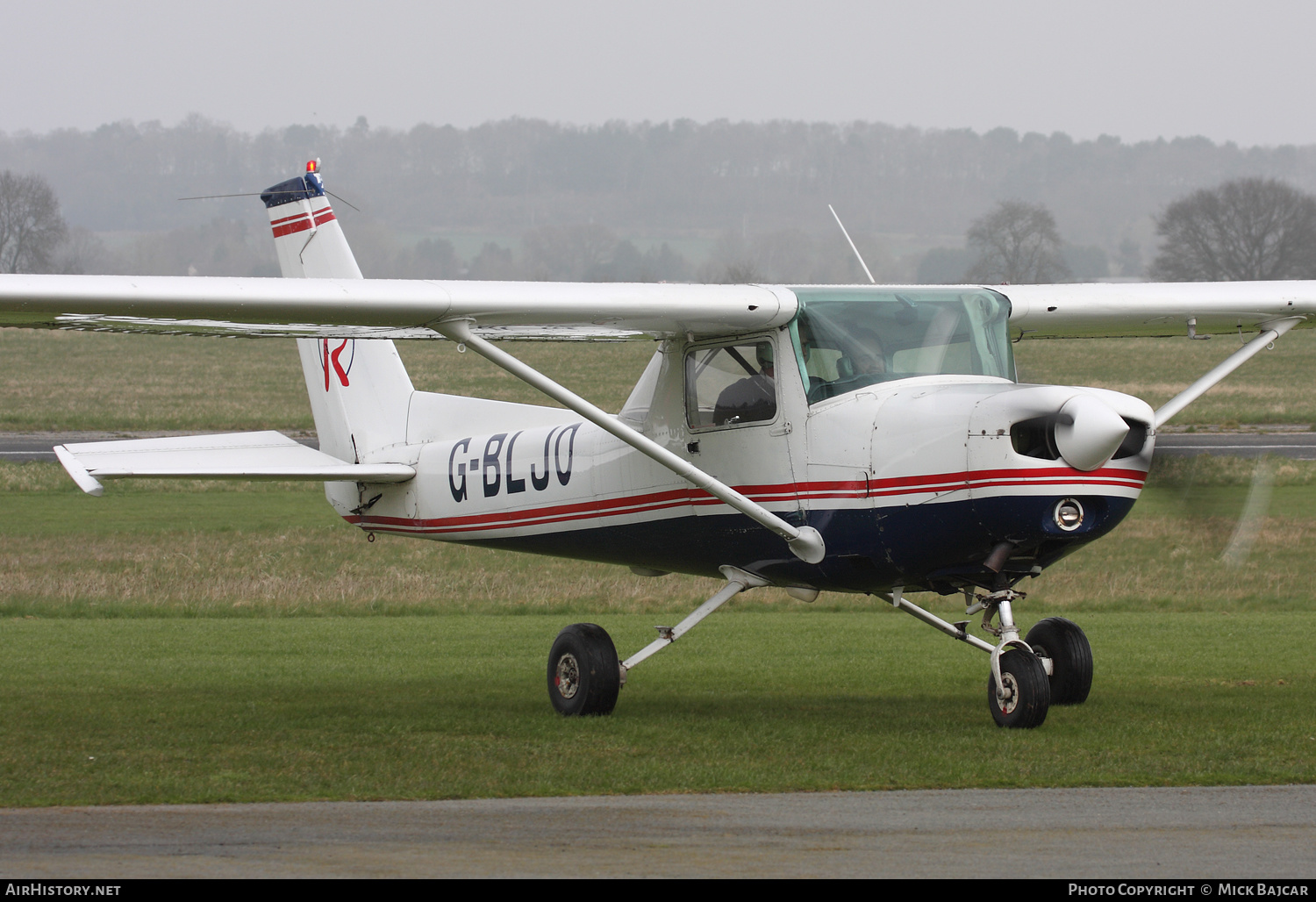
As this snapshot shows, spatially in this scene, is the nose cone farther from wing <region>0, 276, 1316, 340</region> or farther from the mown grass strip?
the mown grass strip

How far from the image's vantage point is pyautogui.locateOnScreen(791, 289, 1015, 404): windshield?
927 centimetres

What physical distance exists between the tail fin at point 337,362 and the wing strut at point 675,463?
388 cm

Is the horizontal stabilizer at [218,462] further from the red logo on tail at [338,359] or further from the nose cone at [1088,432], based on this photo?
the nose cone at [1088,432]

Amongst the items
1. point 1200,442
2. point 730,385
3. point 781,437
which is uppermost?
point 730,385

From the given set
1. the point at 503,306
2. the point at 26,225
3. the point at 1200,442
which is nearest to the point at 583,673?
the point at 503,306

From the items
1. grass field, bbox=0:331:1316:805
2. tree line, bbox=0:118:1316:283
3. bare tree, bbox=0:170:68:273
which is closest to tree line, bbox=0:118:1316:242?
tree line, bbox=0:118:1316:283

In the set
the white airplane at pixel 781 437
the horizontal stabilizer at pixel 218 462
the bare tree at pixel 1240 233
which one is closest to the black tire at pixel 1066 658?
the white airplane at pixel 781 437

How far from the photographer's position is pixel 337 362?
45.3 feet

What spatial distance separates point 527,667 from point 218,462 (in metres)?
3.49

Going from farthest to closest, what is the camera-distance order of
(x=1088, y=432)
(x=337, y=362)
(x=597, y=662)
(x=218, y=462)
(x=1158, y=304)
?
(x=337, y=362), (x=218, y=462), (x=1158, y=304), (x=597, y=662), (x=1088, y=432)

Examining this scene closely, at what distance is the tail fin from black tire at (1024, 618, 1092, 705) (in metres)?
5.79

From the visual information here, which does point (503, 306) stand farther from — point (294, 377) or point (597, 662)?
point (294, 377)

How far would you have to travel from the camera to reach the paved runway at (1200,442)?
34.1 metres

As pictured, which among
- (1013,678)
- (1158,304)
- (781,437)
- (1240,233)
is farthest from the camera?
(1240,233)
